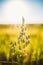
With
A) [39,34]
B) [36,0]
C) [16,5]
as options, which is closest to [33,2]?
[36,0]

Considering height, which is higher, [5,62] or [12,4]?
[12,4]

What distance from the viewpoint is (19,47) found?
1.68m

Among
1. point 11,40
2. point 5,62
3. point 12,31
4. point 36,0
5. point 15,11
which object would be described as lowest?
point 5,62

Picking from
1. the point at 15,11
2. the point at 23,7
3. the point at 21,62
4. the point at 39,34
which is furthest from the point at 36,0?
the point at 21,62

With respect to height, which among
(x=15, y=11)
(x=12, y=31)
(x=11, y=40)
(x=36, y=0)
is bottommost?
(x=11, y=40)

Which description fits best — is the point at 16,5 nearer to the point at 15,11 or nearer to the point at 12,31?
the point at 15,11

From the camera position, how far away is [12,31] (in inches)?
67.1

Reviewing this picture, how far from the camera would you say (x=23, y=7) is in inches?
67.5

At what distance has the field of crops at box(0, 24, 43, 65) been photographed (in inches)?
65.3

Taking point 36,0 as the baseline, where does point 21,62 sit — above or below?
below

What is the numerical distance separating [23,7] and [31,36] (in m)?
0.35

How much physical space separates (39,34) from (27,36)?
0.14 m

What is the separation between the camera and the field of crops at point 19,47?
1.66 metres

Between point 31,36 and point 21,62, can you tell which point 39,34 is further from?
point 21,62
